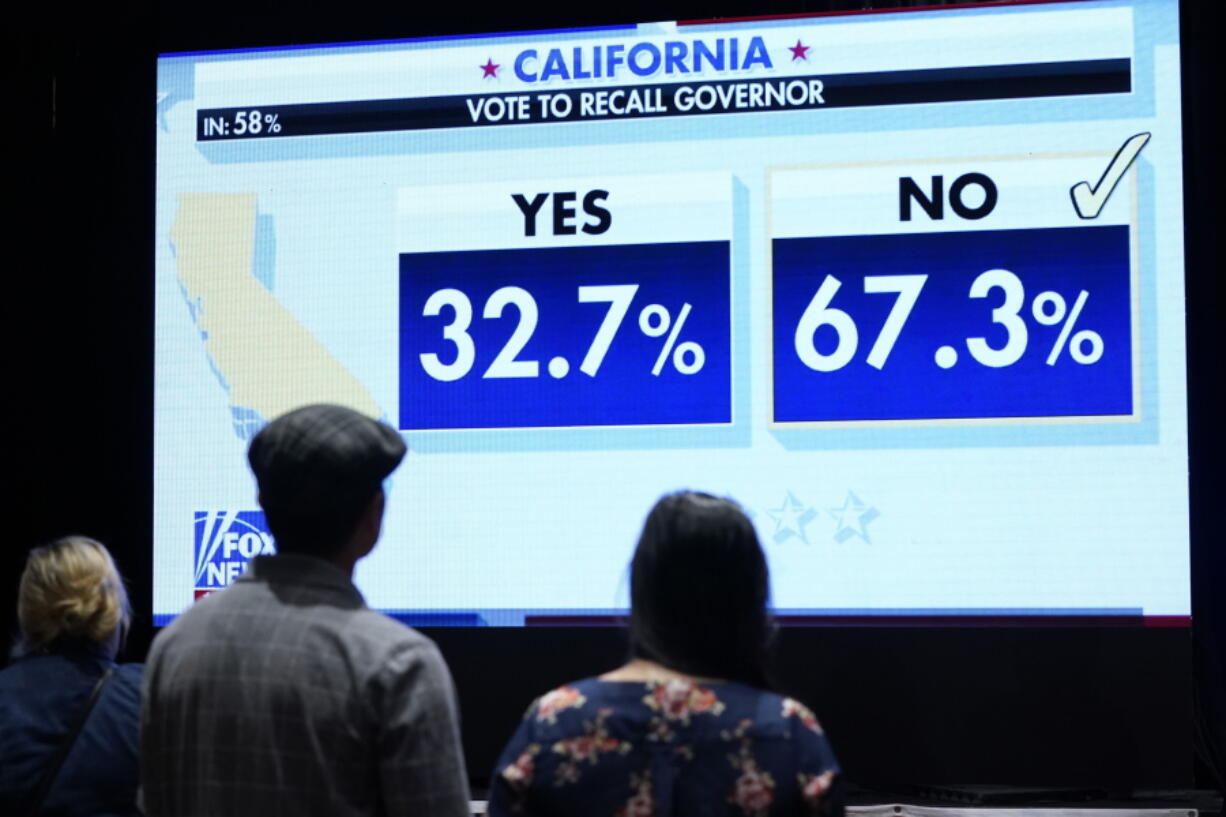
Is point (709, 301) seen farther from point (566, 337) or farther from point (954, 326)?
point (954, 326)

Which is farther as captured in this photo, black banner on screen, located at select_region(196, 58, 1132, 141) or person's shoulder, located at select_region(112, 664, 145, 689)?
black banner on screen, located at select_region(196, 58, 1132, 141)

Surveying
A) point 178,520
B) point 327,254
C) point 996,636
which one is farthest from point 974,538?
point 178,520

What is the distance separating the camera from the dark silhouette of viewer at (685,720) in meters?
1.53

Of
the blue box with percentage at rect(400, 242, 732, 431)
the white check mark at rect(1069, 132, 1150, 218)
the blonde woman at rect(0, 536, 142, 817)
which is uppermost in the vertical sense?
the white check mark at rect(1069, 132, 1150, 218)

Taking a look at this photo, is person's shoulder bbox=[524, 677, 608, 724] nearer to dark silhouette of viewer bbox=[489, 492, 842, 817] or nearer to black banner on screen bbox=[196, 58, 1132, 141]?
dark silhouette of viewer bbox=[489, 492, 842, 817]

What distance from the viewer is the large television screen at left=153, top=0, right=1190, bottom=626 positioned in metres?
3.11

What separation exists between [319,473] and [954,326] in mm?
1920

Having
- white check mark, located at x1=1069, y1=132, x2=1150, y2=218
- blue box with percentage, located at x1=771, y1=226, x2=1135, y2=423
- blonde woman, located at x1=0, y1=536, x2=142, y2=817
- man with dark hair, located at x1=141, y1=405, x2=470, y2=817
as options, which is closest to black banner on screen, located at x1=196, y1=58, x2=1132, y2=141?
white check mark, located at x1=1069, y1=132, x2=1150, y2=218

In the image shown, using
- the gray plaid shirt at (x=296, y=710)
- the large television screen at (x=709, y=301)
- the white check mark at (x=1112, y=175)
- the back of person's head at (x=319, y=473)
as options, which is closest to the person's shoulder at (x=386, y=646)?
the gray plaid shirt at (x=296, y=710)

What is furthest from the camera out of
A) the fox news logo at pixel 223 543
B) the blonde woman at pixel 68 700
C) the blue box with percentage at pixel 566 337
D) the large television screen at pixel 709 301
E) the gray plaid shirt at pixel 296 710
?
the fox news logo at pixel 223 543

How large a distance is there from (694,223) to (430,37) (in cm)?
78

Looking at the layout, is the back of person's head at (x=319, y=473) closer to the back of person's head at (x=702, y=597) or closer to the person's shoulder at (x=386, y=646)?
the person's shoulder at (x=386, y=646)

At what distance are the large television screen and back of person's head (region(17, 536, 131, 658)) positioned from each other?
1.00 meters

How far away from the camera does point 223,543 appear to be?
3408 mm
